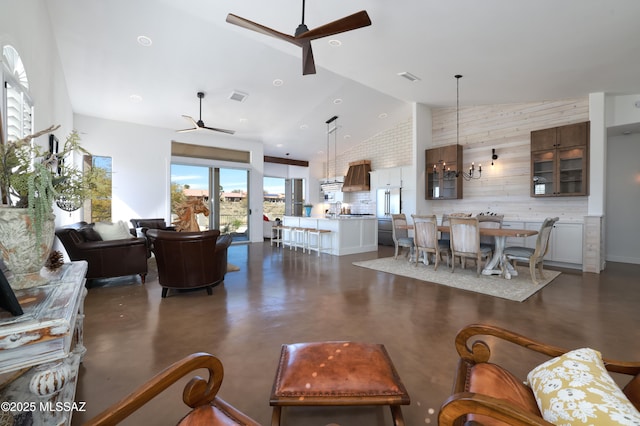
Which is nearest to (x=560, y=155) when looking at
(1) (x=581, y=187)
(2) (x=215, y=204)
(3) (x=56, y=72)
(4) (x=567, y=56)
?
(1) (x=581, y=187)

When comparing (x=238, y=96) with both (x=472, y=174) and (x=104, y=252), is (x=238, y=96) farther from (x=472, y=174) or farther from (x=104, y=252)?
(x=472, y=174)

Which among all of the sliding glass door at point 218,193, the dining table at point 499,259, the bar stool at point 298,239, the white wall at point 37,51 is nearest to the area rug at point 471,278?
the dining table at point 499,259

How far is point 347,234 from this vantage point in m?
7.20

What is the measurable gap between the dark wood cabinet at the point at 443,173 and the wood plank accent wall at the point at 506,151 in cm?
32

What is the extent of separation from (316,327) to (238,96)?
5439mm

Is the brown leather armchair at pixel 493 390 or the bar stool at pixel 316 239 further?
the bar stool at pixel 316 239

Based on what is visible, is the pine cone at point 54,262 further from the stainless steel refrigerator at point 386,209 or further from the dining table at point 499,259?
the stainless steel refrigerator at point 386,209

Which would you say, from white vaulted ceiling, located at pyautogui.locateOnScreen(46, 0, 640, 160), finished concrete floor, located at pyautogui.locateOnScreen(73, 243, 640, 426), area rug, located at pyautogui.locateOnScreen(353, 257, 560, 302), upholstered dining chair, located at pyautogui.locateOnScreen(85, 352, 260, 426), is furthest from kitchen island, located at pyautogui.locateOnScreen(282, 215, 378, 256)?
upholstered dining chair, located at pyautogui.locateOnScreen(85, 352, 260, 426)

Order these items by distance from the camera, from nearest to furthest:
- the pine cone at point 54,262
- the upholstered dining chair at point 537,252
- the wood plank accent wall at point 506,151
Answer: the pine cone at point 54,262 < the upholstered dining chair at point 537,252 < the wood plank accent wall at point 506,151

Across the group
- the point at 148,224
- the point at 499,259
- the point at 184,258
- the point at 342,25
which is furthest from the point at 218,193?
the point at 499,259

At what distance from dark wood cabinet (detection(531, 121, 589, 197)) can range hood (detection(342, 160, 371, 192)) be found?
4.63 metres

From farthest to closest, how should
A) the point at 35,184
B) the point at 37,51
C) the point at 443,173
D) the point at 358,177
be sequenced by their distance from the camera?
the point at 358,177 → the point at 443,173 → the point at 37,51 → the point at 35,184

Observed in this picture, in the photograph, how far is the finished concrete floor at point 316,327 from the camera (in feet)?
5.86

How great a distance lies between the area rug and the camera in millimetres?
3973
